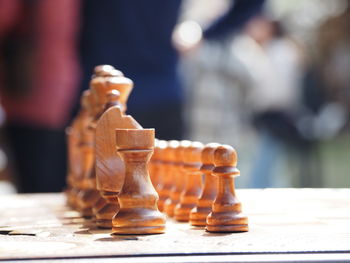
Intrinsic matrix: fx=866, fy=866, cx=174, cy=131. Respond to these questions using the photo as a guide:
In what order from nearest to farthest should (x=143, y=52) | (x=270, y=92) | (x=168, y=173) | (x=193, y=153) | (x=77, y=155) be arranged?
(x=193, y=153) → (x=168, y=173) → (x=77, y=155) → (x=143, y=52) → (x=270, y=92)

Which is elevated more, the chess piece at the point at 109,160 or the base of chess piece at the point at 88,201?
the chess piece at the point at 109,160

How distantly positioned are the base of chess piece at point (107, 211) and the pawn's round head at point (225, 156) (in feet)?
0.68

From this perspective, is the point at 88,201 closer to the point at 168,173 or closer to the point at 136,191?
the point at 168,173

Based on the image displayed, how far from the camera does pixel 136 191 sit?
1.42 metres

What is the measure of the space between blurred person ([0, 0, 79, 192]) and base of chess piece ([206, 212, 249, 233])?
7.18 ft

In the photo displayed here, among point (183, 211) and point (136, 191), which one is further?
point (183, 211)

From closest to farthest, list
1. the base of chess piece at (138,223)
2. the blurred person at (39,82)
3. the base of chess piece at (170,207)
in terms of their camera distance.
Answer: the base of chess piece at (138,223) → the base of chess piece at (170,207) → the blurred person at (39,82)

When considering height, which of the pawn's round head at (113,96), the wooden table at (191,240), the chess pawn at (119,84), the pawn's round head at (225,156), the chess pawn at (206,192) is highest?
the chess pawn at (119,84)

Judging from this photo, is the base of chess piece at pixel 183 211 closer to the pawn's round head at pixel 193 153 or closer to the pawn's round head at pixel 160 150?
the pawn's round head at pixel 193 153

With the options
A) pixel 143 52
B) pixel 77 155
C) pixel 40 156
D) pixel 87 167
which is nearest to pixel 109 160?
pixel 87 167

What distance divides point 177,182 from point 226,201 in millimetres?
377

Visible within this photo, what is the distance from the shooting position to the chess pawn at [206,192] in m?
1.52

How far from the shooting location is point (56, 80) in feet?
11.8

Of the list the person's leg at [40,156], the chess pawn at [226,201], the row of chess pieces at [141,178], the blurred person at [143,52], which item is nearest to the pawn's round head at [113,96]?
the row of chess pieces at [141,178]
